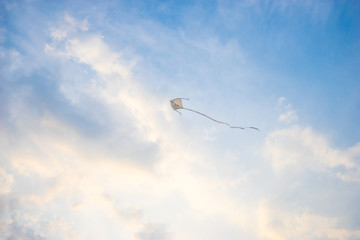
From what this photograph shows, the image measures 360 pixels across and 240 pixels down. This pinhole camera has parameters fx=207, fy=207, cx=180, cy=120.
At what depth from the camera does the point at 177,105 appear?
88.9 ft

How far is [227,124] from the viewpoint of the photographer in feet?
76.8

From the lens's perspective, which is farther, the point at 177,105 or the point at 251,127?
the point at 177,105

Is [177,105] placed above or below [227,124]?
above

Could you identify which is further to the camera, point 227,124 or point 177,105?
point 177,105

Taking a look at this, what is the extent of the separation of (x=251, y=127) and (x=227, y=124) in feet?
11.6

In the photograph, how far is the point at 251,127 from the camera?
24875mm

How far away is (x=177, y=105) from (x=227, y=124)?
720 cm

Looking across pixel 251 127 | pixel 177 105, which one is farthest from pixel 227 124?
pixel 177 105

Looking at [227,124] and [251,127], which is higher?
[251,127]

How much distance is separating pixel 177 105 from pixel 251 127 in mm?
9602

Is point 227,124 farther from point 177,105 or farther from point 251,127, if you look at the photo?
point 177,105
